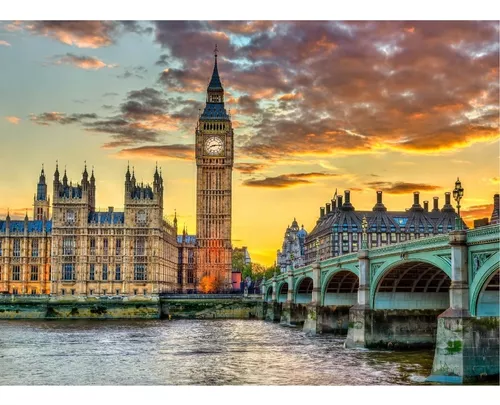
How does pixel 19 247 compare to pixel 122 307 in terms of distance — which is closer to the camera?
pixel 122 307

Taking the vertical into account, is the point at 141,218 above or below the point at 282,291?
above

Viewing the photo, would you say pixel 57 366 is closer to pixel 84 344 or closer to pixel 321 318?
pixel 84 344

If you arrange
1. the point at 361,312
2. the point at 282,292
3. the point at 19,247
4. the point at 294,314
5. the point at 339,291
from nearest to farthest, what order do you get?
the point at 361,312 < the point at 339,291 < the point at 294,314 < the point at 282,292 < the point at 19,247

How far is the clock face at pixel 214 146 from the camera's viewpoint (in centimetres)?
14162

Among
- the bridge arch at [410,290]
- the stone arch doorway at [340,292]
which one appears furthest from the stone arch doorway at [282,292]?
the bridge arch at [410,290]

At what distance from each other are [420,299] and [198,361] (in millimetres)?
14391

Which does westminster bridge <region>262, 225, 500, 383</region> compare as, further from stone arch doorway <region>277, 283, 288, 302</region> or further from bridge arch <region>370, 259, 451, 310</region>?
stone arch doorway <region>277, 283, 288, 302</region>

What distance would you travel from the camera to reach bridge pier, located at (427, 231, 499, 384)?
1172 inches

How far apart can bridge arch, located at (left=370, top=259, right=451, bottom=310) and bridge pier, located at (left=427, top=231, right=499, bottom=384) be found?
47.8ft

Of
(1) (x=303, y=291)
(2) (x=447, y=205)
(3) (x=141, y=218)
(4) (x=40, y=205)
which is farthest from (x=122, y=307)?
(2) (x=447, y=205)

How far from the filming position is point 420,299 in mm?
48031

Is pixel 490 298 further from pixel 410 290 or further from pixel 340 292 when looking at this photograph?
pixel 340 292

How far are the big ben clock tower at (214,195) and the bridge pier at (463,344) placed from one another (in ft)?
341

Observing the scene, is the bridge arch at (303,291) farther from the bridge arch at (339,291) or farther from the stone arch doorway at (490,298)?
the stone arch doorway at (490,298)
